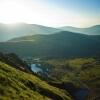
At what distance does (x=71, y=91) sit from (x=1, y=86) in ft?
193

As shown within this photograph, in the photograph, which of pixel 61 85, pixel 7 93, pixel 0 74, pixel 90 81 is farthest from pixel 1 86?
pixel 90 81

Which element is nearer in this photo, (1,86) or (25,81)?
(1,86)

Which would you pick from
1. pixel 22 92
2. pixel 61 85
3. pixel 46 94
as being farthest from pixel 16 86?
pixel 61 85

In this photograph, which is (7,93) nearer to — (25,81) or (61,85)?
(25,81)

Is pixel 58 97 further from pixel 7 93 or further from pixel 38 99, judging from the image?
pixel 7 93

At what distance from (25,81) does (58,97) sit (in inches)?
468

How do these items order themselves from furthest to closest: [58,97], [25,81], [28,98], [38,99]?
1. [58,97]
2. [25,81]
3. [38,99]
4. [28,98]

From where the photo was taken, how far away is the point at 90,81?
188250 mm

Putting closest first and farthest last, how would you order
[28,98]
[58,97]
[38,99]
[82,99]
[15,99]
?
[15,99], [28,98], [38,99], [58,97], [82,99]

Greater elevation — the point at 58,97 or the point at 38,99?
the point at 38,99

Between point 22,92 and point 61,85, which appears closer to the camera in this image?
point 22,92

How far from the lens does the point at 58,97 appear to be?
208 feet

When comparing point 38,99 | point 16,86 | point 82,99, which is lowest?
point 82,99

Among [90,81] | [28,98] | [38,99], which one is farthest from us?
[90,81]
